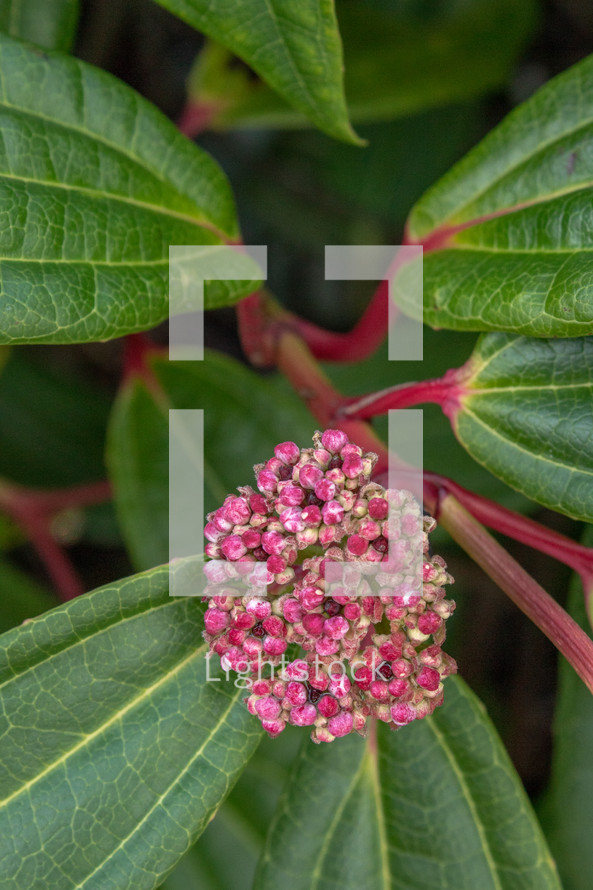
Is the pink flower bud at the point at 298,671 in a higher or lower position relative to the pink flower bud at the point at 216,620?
lower

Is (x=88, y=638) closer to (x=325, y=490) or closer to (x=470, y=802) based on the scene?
(x=325, y=490)

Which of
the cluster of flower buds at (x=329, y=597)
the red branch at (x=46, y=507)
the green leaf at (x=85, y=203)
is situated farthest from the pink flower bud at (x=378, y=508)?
the red branch at (x=46, y=507)

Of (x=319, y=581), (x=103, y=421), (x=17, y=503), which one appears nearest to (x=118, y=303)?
(x=319, y=581)

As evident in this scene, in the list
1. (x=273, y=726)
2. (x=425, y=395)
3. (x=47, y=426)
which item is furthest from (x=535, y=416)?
(x=47, y=426)

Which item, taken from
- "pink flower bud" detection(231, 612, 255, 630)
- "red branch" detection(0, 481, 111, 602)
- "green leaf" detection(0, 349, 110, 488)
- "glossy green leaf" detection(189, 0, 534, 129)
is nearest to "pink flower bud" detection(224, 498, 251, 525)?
"pink flower bud" detection(231, 612, 255, 630)

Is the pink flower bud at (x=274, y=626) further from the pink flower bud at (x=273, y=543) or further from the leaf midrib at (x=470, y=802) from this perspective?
the leaf midrib at (x=470, y=802)

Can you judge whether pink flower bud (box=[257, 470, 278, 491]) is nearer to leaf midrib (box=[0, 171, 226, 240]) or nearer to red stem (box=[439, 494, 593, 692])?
red stem (box=[439, 494, 593, 692])
